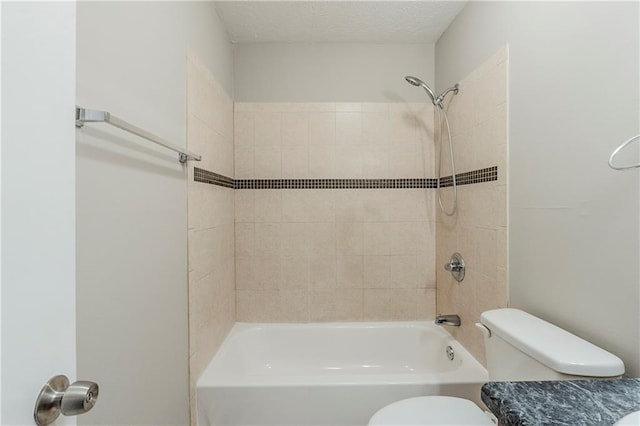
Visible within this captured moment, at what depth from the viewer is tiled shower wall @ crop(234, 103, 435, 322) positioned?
243cm

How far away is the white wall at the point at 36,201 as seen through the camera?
0.42 metres

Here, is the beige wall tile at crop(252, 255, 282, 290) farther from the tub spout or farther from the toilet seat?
the toilet seat

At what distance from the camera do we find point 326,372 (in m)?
2.33

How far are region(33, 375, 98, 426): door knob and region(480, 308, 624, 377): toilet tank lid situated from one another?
1.08 metres

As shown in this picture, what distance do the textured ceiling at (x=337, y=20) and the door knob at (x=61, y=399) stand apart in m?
2.01

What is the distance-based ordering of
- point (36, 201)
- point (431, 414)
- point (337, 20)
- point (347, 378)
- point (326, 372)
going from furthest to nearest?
point (326, 372)
point (337, 20)
point (347, 378)
point (431, 414)
point (36, 201)

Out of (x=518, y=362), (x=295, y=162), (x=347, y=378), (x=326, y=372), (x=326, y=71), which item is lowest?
(x=326, y=372)

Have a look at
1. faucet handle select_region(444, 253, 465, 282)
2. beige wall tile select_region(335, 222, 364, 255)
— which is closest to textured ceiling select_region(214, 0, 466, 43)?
beige wall tile select_region(335, 222, 364, 255)

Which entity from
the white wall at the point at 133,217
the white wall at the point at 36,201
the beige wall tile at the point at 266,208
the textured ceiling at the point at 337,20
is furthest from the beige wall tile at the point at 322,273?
the white wall at the point at 36,201

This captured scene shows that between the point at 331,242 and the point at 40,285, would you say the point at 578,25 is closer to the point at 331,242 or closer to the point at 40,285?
the point at 40,285

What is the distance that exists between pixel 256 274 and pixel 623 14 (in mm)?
2184

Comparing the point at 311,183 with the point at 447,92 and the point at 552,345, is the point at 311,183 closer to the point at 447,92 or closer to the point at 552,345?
the point at 447,92

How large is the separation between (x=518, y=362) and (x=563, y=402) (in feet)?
1.52

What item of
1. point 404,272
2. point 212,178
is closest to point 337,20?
point 212,178
